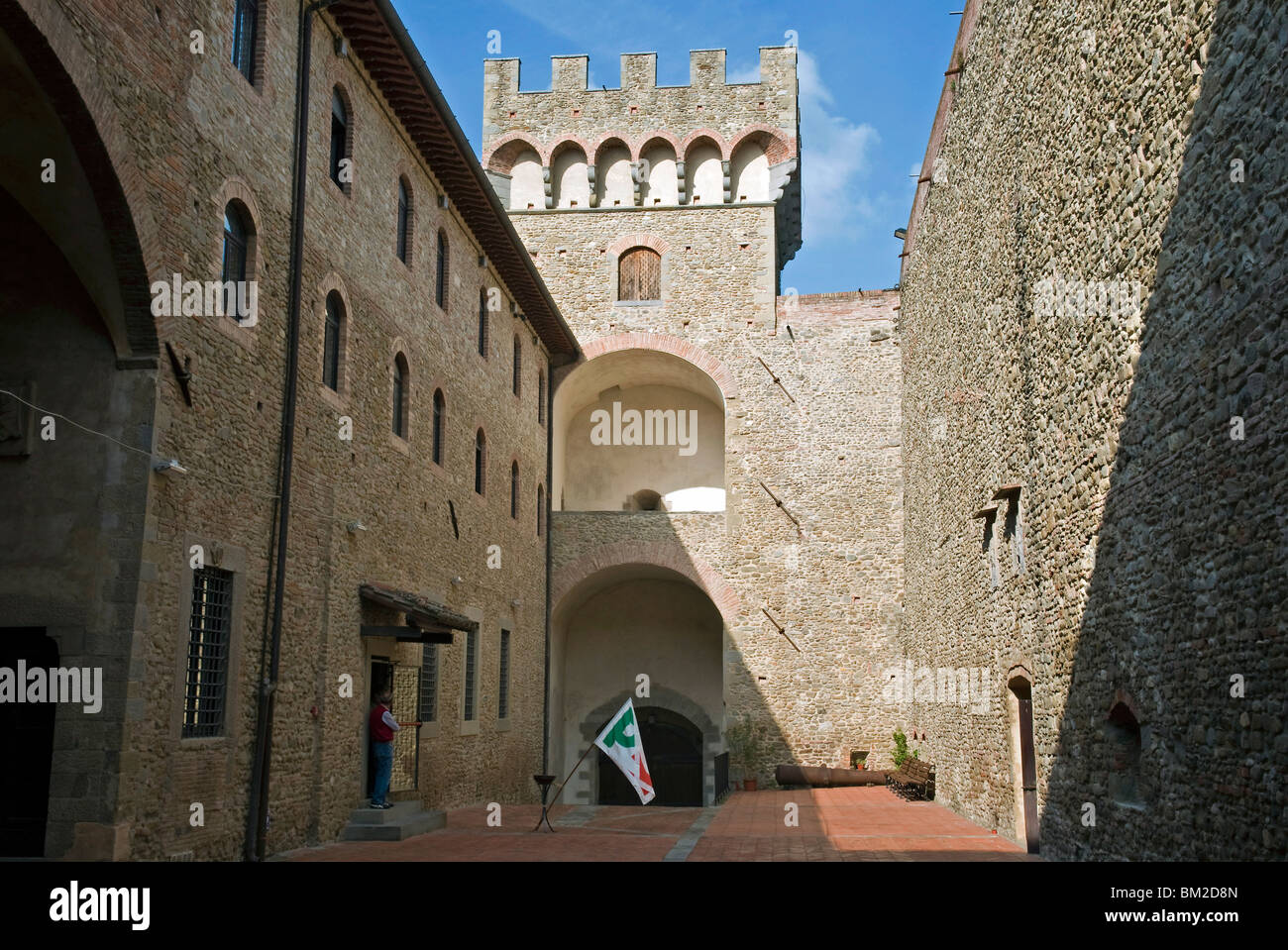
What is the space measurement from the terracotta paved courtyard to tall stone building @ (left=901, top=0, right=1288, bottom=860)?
3.21ft

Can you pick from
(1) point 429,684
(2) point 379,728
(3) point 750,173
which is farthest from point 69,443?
(3) point 750,173

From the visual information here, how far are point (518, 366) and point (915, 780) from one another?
32.3 ft

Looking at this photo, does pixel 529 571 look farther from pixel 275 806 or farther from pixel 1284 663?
pixel 1284 663

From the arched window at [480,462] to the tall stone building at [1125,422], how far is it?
7.50 m

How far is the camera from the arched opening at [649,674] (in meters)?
25.0

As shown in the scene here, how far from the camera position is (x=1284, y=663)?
604cm

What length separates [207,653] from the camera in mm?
9633

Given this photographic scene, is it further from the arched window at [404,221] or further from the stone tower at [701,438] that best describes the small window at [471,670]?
the arched window at [404,221]

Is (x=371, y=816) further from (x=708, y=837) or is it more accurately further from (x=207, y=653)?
(x=708, y=837)

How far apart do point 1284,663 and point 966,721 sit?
31.1 ft

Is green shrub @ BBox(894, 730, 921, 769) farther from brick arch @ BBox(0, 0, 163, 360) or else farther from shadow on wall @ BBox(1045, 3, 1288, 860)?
brick arch @ BBox(0, 0, 163, 360)

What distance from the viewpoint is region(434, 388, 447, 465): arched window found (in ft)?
53.2

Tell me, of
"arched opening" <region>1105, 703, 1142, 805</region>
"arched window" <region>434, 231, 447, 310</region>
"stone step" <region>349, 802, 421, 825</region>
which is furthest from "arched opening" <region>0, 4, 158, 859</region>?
"arched window" <region>434, 231, 447, 310</region>
